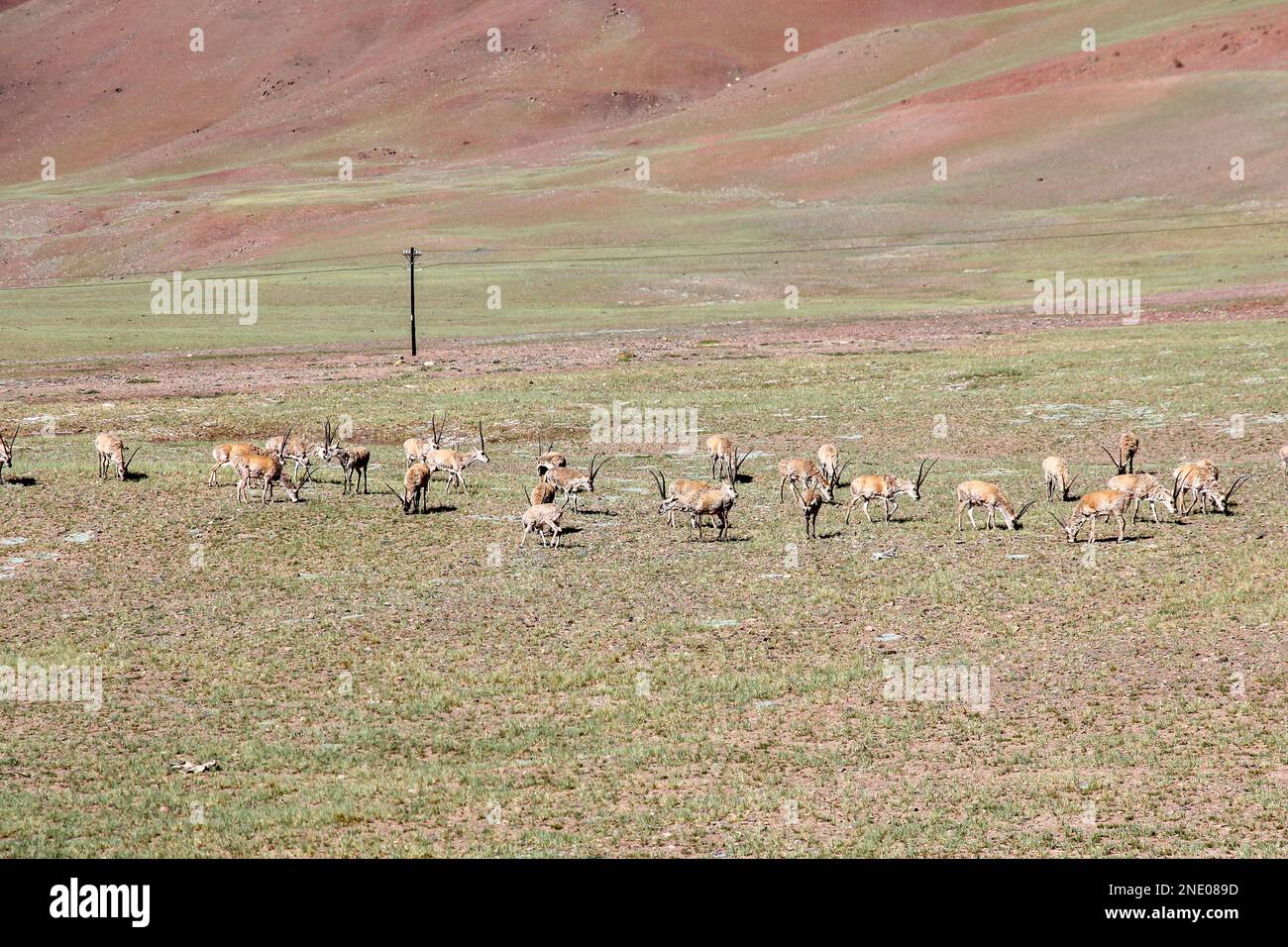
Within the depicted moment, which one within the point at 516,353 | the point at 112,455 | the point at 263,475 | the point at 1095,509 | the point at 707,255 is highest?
the point at 707,255

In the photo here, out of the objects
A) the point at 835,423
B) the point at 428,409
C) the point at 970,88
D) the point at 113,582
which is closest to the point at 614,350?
the point at 428,409

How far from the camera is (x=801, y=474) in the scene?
2792 centimetres

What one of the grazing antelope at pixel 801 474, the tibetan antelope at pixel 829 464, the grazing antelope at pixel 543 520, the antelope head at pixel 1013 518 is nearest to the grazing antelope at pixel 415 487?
the grazing antelope at pixel 543 520

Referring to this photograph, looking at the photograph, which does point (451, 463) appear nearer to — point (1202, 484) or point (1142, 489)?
point (1142, 489)

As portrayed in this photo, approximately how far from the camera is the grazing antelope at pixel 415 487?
2619cm

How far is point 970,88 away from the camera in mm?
146500

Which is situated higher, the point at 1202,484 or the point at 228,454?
the point at 228,454

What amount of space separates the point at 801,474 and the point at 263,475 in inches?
399

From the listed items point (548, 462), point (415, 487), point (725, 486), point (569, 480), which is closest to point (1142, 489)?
point (725, 486)

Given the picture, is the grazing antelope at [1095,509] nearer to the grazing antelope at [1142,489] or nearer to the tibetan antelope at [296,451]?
the grazing antelope at [1142,489]

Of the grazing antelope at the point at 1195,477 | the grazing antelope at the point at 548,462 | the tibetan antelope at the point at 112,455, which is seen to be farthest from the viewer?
the grazing antelope at the point at 548,462

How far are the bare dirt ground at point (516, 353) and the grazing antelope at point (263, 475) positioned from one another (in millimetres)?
21114

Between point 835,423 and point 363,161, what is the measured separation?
152814 millimetres
